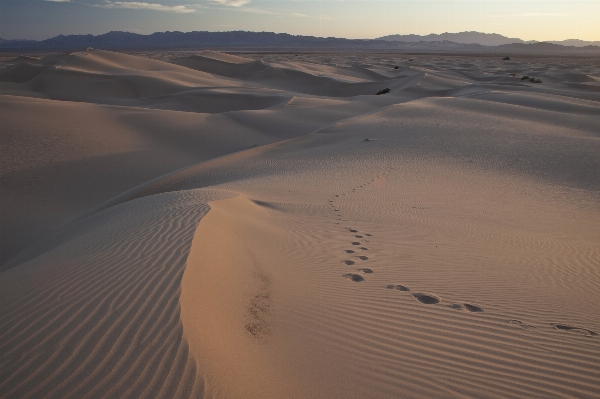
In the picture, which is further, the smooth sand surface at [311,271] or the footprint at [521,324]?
the footprint at [521,324]

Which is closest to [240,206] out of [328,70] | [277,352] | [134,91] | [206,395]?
[277,352]

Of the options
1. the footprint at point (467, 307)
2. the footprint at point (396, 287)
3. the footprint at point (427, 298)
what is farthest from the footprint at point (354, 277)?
the footprint at point (467, 307)

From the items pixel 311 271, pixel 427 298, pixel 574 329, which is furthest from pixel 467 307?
pixel 311 271

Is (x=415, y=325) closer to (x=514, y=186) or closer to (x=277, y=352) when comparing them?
(x=277, y=352)

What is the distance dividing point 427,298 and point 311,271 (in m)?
1.25

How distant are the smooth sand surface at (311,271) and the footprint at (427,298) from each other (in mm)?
20

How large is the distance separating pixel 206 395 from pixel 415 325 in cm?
183

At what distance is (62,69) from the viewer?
27328 mm

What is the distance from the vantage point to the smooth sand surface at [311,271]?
285 cm

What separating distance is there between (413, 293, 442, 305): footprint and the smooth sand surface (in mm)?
20

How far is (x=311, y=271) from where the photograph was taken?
15.3 feet

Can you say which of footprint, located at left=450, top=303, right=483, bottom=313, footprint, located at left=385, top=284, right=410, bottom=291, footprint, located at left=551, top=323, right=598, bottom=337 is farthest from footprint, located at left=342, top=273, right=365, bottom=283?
footprint, located at left=551, top=323, right=598, bottom=337

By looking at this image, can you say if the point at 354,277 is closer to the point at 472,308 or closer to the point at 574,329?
the point at 472,308

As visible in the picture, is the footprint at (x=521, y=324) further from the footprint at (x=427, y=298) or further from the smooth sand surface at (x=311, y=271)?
the footprint at (x=427, y=298)
